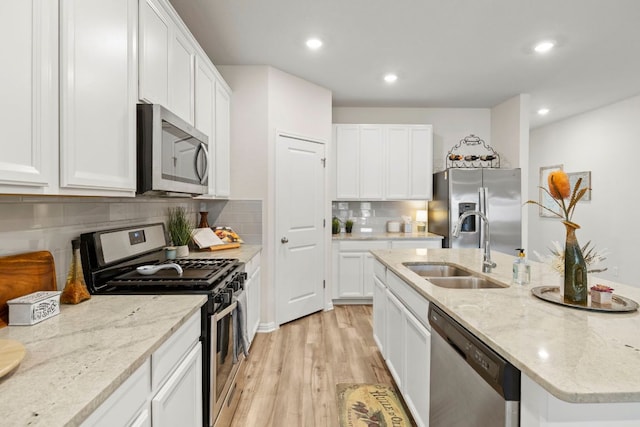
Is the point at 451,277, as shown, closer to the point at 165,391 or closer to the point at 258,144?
the point at 165,391

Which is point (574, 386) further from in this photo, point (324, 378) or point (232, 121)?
point (232, 121)

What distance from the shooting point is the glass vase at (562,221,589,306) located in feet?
4.41

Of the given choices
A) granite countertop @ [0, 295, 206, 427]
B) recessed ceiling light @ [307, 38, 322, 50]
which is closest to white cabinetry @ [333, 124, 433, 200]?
recessed ceiling light @ [307, 38, 322, 50]

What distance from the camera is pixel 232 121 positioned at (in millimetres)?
3490

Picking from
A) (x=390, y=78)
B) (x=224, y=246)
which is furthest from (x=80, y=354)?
(x=390, y=78)

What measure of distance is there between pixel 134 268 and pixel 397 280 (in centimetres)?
157

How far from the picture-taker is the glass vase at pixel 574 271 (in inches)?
52.9

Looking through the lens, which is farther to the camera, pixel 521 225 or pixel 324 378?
pixel 521 225

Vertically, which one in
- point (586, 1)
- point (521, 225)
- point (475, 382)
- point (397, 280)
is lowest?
point (475, 382)

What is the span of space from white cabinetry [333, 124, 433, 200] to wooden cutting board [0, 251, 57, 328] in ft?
11.6

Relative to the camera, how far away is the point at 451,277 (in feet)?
7.08

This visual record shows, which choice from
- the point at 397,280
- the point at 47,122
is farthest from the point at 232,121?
the point at 47,122

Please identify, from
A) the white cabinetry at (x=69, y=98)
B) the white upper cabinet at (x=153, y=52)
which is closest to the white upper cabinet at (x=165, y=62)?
the white upper cabinet at (x=153, y=52)

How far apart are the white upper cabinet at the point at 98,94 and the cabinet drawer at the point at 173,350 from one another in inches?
24.2
